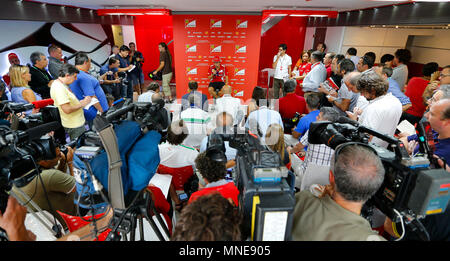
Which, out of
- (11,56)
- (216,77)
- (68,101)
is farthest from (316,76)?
(11,56)

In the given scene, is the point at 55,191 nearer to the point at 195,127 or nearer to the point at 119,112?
the point at 119,112

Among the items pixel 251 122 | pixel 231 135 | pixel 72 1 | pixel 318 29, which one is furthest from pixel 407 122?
pixel 72 1

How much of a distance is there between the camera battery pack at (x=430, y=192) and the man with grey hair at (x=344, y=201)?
0.14m

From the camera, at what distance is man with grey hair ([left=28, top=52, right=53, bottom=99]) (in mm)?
3922

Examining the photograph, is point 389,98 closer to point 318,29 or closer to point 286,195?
point 286,195

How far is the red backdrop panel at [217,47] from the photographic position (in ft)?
20.3

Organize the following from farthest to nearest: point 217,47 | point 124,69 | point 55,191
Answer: point 217,47, point 124,69, point 55,191

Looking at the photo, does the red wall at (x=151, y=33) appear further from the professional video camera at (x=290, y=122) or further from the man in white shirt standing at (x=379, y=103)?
the man in white shirt standing at (x=379, y=103)

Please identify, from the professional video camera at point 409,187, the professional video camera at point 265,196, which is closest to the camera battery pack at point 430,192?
the professional video camera at point 409,187

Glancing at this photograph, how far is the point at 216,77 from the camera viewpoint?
6297mm

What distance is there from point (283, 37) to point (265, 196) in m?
9.27

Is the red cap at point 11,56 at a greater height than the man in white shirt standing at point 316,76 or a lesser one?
greater

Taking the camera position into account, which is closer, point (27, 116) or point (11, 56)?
point (27, 116)

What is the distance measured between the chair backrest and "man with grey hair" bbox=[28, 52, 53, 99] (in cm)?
324
